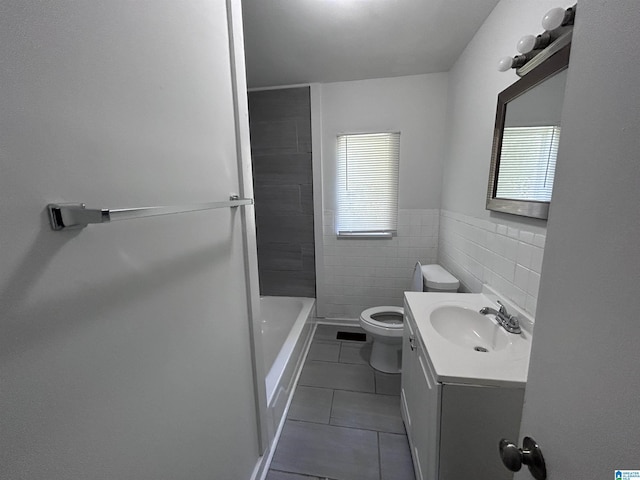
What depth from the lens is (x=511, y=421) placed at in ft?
2.94

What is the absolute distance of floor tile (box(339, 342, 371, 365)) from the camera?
224 cm

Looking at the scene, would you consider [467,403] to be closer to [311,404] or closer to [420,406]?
[420,406]

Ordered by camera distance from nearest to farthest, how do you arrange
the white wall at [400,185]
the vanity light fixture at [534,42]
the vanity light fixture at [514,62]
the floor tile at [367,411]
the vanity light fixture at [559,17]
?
the vanity light fixture at [559,17] < the vanity light fixture at [534,42] < the vanity light fixture at [514,62] < the floor tile at [367,411] < the white wall at [400,185]

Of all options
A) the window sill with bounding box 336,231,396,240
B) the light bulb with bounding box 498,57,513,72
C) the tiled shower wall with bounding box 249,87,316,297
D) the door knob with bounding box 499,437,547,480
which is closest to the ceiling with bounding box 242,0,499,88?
the tiled shower wall with bounding box 249,87,316,297

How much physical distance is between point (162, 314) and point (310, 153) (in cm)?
215

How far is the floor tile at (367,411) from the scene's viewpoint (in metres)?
1.62

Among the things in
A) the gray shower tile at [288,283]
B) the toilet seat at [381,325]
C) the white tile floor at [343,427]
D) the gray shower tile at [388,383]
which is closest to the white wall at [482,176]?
the toilet seat at [381,325]

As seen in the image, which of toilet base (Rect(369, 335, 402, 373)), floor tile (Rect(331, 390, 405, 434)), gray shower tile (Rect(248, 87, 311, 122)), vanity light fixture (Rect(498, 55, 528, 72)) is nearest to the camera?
vanity light fixture (Rect(498, 55, 528, 72))

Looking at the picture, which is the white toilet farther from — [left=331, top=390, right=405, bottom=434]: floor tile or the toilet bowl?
[left=331, top=390, right=405, bottom=434]: floor tile

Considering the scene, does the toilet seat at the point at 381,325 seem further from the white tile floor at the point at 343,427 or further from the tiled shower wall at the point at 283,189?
the tiled shower wall at the point at 283,189

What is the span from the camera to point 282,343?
2355 millimetres

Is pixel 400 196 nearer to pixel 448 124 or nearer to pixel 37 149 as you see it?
pixel 448 124

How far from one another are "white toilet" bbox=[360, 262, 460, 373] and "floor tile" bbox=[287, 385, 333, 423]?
1.63 ft

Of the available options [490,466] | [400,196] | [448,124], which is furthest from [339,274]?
[490,466]
